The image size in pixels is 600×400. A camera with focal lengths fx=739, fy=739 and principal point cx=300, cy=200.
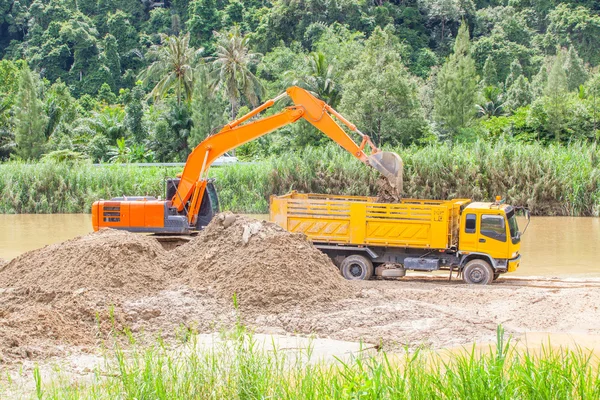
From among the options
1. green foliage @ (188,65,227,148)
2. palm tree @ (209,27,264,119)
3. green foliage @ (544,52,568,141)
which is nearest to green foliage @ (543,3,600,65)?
green foliage @ (544,52,568,141)

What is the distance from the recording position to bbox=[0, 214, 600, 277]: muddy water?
20078mm

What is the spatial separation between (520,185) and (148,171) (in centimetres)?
1841

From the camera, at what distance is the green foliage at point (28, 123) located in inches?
1825

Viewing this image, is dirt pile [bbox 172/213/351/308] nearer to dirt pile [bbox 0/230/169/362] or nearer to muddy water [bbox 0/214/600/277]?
dirt pile [bbox 0/230/169/362]

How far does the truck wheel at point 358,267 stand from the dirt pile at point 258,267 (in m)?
2.42

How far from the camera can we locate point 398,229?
55.1 feet

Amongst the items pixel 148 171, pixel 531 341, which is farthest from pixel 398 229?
pixel 148 171

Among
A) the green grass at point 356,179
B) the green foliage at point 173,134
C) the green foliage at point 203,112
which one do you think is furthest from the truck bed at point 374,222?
the green foliage at point 173,134

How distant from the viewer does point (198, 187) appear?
18.8 m

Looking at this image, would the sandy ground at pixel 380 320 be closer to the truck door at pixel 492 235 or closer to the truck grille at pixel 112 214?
the truck door at pixel 492 235

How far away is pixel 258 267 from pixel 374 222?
4122mm

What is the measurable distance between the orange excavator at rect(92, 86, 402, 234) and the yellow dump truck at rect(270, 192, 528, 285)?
6.34 ft

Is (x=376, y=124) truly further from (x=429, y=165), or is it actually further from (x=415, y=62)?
(x=415, y=62)

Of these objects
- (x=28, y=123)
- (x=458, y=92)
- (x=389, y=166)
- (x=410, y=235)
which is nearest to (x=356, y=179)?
(x=458, y=92)
